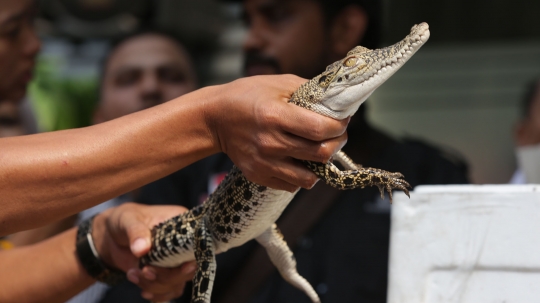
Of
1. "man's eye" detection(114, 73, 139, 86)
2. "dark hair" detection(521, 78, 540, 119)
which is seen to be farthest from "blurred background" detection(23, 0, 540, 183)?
"man's eye" detection(114, 73, 139, 86)

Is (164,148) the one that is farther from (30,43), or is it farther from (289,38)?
(30,43)

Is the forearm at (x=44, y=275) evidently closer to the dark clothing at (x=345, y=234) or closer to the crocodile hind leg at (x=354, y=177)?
the dark clothing at (x=345, y=234)

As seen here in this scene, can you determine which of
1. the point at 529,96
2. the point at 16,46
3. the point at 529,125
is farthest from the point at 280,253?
the point at 529,96

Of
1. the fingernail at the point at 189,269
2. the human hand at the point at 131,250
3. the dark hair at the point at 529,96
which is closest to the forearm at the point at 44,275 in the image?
the human hand at the point at 131,250

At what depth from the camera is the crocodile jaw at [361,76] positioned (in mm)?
1553

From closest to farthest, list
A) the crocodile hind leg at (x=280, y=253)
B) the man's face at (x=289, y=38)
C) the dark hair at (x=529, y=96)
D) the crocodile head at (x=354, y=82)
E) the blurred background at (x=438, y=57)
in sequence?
the crocodile head at (x=354, y=82) → the crocodile hind leg at (x=280, y=253) → the man's face at (x=289, y=38) → the dark hair at (x=529, y=96) → the blurred background at (x=438, y=57)

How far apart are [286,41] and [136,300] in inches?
56.1

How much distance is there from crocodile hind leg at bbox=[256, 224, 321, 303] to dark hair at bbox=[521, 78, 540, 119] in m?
2.17

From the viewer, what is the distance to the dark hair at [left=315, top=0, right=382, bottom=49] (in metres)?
3.24

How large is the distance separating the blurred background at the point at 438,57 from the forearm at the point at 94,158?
2.70 metres

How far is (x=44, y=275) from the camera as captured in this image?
7.22ft

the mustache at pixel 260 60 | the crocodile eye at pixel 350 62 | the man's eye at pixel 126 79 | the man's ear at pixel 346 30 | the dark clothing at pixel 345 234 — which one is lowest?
the dark clothing at pixel 345 234

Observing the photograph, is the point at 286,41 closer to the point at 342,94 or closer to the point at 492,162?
the point at 342,94

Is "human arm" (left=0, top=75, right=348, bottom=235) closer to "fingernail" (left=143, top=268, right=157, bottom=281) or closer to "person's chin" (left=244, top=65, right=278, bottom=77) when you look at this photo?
"fingernail" (left=143, top=268, right=157, bottom=281)
